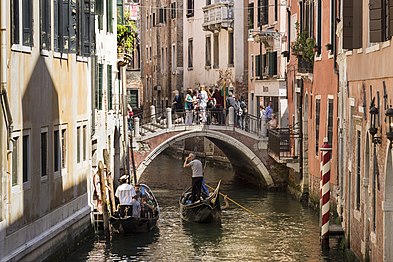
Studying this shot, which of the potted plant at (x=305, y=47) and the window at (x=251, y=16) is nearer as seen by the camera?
the potted plant at (x=305, y=47)

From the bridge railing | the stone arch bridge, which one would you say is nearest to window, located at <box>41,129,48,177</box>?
the stone arch bridge

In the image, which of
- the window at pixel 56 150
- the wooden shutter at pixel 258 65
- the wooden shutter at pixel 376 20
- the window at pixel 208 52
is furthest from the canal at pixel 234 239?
the window at pixel 208 52

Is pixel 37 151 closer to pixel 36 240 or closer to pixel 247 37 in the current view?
pixel 36 240

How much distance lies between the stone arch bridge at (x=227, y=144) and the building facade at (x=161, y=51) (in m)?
13.9

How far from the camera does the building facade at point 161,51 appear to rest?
51250 mm

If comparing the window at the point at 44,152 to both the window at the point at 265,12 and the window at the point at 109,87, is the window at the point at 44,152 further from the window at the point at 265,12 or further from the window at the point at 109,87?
the window at the point at 265,12

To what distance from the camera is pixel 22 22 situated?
16875mm

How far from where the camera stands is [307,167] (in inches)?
1177

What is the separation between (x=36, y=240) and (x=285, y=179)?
17.5 m

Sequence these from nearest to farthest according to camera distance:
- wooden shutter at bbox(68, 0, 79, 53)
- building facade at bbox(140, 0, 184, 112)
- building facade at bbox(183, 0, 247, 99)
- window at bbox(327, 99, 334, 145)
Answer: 1. wooden shutter at bbox(68, 0, 79, 53)
2. window at bbox(327, 99, 334, 145)
3. building facade at bbox(183, 0, 247, 99)
4. building facade at bbox(140, 0, 184, 112)

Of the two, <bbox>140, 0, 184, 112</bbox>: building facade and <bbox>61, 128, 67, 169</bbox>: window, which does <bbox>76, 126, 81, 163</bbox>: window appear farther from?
<bbox>140, 0, 184, 112</bbox>: building facade

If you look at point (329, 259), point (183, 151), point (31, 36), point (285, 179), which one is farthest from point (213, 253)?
point (183, 151)

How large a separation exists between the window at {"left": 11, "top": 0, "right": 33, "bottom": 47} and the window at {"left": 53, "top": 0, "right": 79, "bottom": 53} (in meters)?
2.21

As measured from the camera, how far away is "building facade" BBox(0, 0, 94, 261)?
52.8 feet
